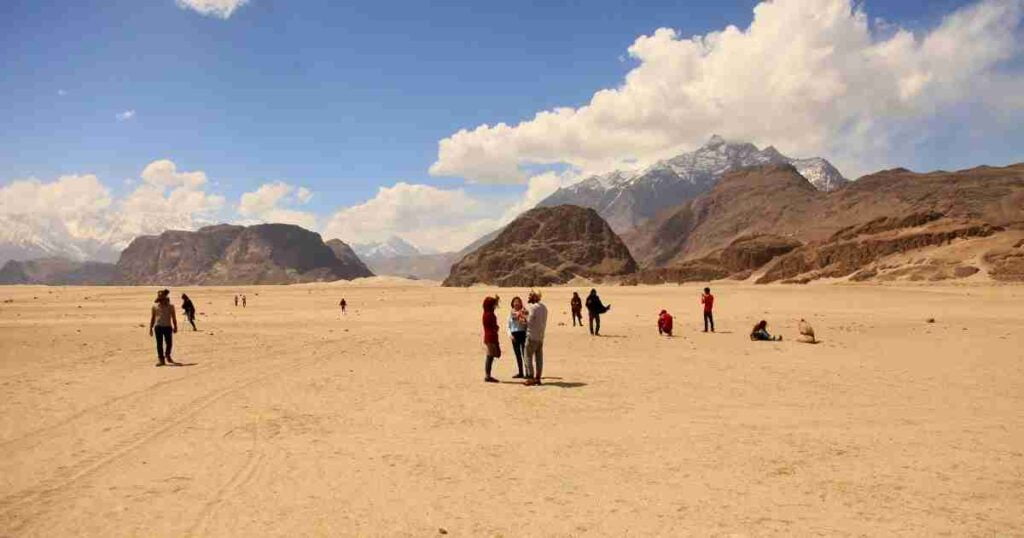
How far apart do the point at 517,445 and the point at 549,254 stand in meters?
147

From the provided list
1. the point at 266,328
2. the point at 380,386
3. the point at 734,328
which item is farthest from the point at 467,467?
the point at 266,328

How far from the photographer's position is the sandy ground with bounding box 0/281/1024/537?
270 inches

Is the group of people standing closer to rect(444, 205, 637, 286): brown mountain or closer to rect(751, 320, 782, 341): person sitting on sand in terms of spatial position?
rect(751, 320, 782, 341): person sitting on sand

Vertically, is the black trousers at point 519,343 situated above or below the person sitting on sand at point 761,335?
above

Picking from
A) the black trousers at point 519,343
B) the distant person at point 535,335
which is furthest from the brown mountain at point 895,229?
the distant person at point 535,335

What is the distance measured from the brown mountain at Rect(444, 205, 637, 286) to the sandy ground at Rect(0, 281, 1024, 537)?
124693mm

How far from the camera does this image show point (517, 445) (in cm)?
980

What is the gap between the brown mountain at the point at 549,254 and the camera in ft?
488

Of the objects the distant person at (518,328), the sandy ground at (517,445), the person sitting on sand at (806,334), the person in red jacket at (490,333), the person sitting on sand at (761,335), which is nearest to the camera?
the sandy ground at (517,445)

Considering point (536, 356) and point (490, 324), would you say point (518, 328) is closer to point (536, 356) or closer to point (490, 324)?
point (490, 324)

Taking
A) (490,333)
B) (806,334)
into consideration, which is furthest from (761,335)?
(490,333)

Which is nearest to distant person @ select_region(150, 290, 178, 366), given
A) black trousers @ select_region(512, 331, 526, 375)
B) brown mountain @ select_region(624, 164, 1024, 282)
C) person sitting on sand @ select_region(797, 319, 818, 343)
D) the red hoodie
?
the red hoodie

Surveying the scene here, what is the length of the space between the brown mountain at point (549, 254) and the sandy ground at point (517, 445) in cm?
12469

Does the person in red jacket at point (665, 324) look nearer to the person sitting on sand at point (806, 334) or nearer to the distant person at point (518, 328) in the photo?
the person sitting on sand at point (806, 334)
